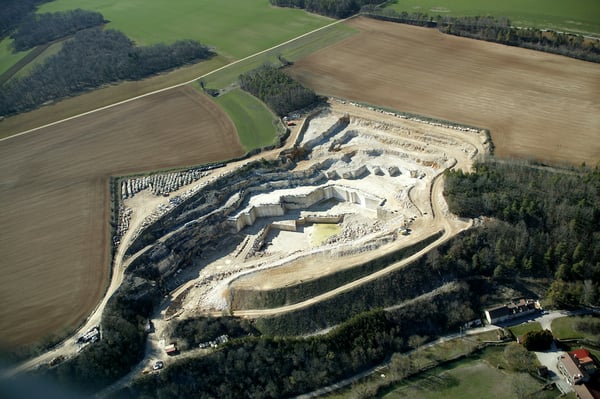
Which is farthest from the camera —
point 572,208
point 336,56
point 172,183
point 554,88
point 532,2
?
point 532,2

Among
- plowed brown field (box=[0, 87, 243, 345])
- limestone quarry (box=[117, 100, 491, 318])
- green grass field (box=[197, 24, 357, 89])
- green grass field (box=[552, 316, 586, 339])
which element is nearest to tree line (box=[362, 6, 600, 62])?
green grass field (box=[197, 24, 357, 89])

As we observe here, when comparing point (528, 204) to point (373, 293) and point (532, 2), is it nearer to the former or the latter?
point (373, 293)

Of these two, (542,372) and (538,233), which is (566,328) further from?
(538,233)

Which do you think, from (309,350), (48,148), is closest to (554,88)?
(309,350)

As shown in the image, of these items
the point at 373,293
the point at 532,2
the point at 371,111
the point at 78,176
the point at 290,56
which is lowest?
the point at 373,293

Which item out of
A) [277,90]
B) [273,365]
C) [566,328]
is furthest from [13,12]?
[566,328]

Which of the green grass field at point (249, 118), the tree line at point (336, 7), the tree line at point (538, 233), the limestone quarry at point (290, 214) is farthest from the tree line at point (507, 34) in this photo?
the green grass field at point (249, 118)
